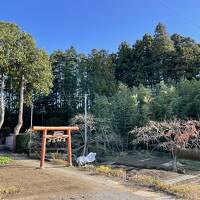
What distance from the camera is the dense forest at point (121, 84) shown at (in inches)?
829

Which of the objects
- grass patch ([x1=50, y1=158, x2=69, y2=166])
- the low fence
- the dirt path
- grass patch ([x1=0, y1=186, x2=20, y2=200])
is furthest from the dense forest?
grass patch ([x1=0, y1=186, x2=20, y2=200])

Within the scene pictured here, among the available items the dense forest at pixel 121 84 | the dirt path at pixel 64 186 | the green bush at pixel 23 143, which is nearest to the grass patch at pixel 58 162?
the dirt path at pixel 64 186

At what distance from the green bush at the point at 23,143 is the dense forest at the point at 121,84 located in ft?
10.0

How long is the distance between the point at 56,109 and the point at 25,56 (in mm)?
11257

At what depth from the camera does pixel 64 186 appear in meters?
9.49

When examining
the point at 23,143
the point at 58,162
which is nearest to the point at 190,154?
the point at 58,162

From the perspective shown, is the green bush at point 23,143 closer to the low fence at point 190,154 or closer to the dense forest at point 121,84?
the dense forest at point 121,84

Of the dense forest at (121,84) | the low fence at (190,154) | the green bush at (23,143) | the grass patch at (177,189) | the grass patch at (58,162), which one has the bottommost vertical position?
the grass patch at (177,189)

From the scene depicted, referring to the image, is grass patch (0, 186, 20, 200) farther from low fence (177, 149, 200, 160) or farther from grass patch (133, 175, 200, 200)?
low fence (177, 149, 200, 160)

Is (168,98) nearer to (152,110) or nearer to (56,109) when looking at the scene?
(152,110)

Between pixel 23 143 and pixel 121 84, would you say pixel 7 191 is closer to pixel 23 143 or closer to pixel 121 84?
pixel 23 143

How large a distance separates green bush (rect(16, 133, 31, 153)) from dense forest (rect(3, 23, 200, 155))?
306 cm

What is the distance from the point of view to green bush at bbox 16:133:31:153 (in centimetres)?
2066

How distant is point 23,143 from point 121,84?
27.4ft
